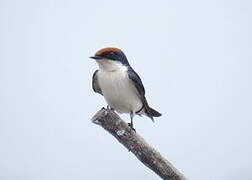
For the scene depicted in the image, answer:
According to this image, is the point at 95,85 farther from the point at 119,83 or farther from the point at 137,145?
the point at 137,145

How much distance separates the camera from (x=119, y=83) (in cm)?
470

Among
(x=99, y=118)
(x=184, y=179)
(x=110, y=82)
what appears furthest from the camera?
(x=110, y=82)

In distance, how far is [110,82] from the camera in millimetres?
4684

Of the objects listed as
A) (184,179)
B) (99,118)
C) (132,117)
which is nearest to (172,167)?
(184,179)

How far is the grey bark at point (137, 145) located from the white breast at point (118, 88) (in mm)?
1212

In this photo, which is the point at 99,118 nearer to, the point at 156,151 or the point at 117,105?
the point at 156,151

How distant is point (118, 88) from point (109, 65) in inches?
10.2

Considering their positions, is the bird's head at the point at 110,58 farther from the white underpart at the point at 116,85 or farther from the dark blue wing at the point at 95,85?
the dark blue wing at the point at 95,85

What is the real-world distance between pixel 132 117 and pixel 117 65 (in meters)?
0.58

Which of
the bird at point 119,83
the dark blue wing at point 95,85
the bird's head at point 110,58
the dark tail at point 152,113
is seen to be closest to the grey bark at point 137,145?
the bird's head at point 110,58

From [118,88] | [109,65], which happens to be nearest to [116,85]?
[118,88]

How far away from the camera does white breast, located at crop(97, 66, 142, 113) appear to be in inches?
185

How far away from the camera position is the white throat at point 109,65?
4.59m

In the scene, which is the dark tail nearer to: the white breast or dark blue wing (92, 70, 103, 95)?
the white breast
